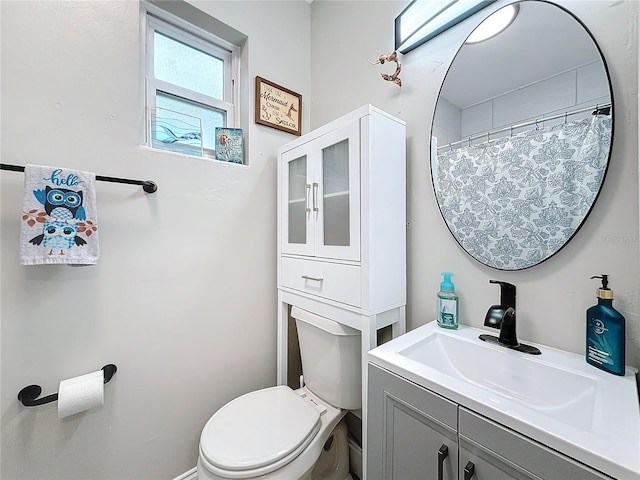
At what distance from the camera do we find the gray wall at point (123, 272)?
0.86 meters

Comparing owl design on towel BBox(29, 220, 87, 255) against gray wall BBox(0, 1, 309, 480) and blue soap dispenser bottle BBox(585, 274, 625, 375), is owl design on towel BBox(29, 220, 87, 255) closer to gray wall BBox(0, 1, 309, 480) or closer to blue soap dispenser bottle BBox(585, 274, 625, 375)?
gray wall BBox(0, 1, 309, 480)

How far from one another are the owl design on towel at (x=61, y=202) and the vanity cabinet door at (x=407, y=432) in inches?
42.2

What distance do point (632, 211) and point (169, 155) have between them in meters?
1.54

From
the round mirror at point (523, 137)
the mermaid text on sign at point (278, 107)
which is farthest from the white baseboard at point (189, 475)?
the mermaid text on sign at point (278, 107)

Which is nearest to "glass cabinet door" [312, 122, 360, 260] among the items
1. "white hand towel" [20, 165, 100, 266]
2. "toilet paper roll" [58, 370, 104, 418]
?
"white hand towel" [20, 165, 100, 266]

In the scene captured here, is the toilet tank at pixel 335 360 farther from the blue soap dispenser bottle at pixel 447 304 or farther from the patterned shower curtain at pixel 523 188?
the patterned shower curtain at pixel 523 188

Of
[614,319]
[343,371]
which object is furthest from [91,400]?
[614,319]

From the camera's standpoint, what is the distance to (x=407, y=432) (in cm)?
67

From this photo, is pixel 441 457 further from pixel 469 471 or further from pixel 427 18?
pixel 427 18

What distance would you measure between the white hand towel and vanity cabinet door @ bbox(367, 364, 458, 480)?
102cm

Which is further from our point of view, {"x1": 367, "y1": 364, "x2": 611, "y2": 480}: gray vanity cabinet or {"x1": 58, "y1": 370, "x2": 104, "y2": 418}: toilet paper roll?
{"x1": 58, "y1": 370, "x2": 104, "y2": 418}: toilet paper roll

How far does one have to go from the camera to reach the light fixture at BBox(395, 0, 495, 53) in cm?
94

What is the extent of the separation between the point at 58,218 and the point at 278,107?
1.12 metres

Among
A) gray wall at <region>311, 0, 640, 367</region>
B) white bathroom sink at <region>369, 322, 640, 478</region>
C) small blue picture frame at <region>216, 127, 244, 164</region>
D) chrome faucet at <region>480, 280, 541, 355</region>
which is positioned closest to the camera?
white bathroom sink at <region>369, 322, 640, 478</region>
